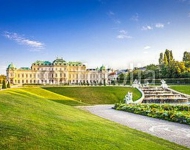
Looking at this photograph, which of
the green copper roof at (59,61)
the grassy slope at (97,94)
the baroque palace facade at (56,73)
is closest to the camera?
the grassy slope at (97,94)

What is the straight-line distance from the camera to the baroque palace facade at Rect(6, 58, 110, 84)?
3564 inches

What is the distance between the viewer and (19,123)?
6.07m

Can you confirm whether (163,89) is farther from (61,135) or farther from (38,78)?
(38,78)

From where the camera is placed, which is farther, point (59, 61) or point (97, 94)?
point (59, 61)

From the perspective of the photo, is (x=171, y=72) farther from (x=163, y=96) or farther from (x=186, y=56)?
(x=163, y=96)

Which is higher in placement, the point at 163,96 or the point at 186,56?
the point at 186,56

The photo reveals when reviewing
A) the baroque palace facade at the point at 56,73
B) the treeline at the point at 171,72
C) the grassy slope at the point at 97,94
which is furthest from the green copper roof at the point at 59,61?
the grassy slope at the point at 97,94

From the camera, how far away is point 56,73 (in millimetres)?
93750

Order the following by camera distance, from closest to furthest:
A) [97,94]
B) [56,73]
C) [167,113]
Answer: [167,113] → [97,94] → [56,73]

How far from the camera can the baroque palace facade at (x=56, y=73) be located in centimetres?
9054

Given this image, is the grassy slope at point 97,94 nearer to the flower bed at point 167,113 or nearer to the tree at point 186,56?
the flower bed at point 167,113

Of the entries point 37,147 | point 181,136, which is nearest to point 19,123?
point 37,147

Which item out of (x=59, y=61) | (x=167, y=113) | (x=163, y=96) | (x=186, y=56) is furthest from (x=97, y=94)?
(x=59, y=61)

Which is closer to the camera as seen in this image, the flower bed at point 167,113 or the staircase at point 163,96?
the flower bed at point 167,113
